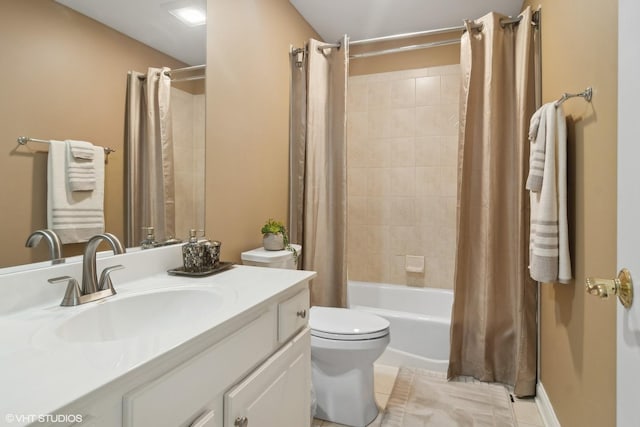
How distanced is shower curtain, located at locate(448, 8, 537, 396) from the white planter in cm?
112

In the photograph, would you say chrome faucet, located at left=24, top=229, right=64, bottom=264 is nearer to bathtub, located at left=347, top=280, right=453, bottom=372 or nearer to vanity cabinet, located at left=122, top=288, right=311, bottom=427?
vanity cabinet, located at left=122, top=288, right=311, bottom=427

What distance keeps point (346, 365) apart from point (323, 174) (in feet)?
4.24

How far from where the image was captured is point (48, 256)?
1.09 metres

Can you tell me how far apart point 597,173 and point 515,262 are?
3.41ft

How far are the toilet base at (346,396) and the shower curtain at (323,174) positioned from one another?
0.72 m

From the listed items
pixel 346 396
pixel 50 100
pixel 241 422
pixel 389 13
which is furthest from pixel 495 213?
pixel 50 100

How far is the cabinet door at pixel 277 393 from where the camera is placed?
3.22 ft

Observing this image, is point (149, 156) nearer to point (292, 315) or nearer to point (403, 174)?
point (292, 315)

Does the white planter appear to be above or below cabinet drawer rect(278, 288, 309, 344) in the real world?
above

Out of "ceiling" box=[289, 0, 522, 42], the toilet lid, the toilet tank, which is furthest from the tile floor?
"ceiling" box=[289, 0, 522, 42]

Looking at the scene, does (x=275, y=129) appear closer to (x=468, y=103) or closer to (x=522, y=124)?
(x=468, y=103)

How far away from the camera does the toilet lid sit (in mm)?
1806

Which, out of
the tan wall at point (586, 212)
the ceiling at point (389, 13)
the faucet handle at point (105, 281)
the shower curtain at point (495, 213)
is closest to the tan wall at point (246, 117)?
the ceiling at point (389, 13)

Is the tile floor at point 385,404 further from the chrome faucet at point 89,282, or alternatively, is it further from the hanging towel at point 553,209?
the chrome faucet at point 89,282
